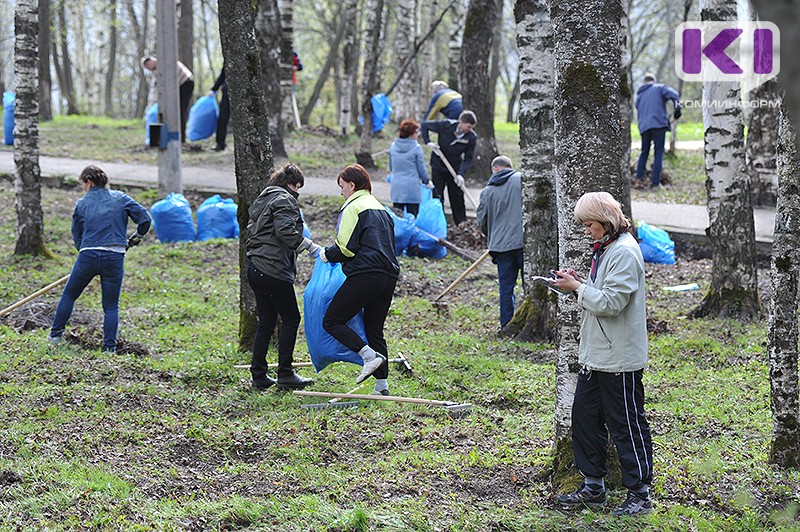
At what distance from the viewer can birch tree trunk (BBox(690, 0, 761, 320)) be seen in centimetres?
948

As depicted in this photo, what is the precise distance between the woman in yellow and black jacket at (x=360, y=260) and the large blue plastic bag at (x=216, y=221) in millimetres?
6855

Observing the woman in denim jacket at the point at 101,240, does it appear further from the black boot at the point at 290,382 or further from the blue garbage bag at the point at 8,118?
the blue garbage bag at the point at 8,118

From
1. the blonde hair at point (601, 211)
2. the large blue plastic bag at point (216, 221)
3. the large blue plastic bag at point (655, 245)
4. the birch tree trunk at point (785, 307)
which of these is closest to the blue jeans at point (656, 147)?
the large blue plastic bag at point (655, 245)

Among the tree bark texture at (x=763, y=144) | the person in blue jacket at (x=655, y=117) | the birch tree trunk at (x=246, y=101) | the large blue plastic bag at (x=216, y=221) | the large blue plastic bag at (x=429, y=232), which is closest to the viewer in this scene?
the birch tree trunk at (x=246, y=101)

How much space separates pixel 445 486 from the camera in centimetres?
519

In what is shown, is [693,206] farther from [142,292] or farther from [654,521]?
[654,521]

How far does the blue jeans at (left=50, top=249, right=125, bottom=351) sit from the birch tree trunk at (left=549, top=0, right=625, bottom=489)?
479 cm

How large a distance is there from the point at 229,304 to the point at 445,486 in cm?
584

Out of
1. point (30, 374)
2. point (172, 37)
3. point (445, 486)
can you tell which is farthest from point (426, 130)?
point (445, 486)

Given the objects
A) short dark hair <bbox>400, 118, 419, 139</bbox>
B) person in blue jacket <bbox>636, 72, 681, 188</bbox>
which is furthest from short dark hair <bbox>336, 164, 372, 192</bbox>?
person in blue jacket <bbox>636, 72, 681, 188</bbox>

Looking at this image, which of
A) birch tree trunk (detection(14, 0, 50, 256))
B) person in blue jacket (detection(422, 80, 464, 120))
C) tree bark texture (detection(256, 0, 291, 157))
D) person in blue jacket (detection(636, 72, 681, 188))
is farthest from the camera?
tree bark texture (detection(256, 0, 291, 157))

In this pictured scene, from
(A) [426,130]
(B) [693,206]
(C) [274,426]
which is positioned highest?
(A) [426,130]

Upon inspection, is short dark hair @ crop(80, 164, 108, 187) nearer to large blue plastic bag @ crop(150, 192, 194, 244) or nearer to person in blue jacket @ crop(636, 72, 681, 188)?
large blue plastic bag @ crop(150, 192, 194, 244)

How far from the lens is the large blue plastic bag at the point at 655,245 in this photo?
1268cm
